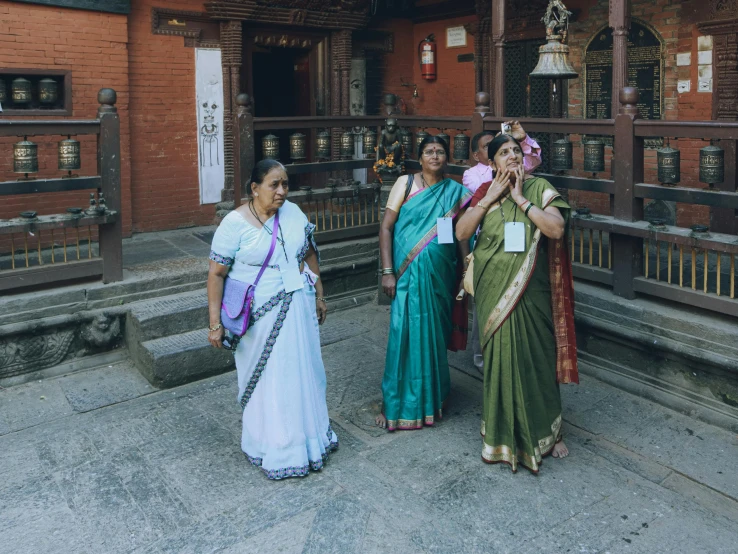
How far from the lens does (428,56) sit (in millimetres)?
10703

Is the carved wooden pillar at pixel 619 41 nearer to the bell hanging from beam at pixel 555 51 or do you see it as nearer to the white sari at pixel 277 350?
the bell hanging from beam at pixel 555 51

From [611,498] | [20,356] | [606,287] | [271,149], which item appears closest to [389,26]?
[271,149]

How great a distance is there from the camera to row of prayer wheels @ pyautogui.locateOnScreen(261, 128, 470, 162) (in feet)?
21.8

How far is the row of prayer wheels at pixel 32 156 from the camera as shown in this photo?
18.4 feet

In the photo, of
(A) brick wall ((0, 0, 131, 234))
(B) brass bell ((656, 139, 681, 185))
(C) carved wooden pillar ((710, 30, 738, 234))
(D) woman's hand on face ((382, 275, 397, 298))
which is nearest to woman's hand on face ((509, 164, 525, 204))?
(D) woman's hand on face ((382, 275, 397, 298))

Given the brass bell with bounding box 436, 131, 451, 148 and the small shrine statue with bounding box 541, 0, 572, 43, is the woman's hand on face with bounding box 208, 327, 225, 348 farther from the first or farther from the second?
the small shrine statue with bounding box 541, 0, 572, 43

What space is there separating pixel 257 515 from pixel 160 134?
19.7 ft

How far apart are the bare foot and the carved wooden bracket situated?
6.72 meters

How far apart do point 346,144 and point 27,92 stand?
3209mm

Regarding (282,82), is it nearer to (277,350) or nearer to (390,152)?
(390,152)

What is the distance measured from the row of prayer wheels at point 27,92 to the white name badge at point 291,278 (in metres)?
4.56

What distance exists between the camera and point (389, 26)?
10.7m

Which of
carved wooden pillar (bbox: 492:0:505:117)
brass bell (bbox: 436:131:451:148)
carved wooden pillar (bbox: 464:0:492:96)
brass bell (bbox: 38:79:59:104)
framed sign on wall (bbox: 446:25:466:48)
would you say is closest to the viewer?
brass bell (bbox: 436:131:451:148)

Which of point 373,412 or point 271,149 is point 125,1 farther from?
point 373,412
